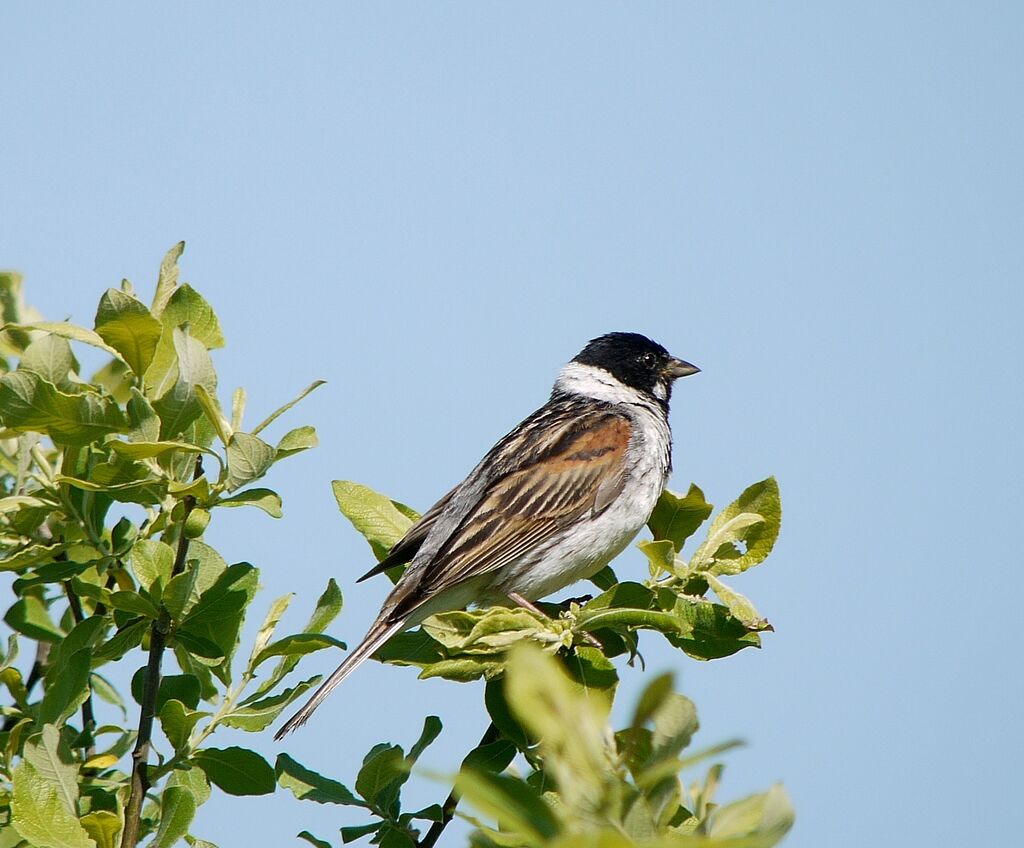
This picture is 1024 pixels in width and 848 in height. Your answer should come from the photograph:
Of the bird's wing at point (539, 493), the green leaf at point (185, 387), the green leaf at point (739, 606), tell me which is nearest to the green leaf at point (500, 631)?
the green leaf at point (739, 606)

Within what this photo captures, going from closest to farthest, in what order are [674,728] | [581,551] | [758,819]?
[674,728]
[758,819]
[581,551]

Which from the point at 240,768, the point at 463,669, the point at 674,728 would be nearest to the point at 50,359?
the point at 240,768

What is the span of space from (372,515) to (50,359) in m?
1.02

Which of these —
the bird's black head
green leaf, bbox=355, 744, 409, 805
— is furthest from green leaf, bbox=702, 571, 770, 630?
the bird's black head

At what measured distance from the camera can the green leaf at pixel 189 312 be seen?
295 centimetres

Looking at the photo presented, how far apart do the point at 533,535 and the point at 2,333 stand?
1.97m

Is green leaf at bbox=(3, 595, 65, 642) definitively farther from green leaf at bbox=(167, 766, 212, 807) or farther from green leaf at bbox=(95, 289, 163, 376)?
green leaf at bbox=(95, 289, 163, 376)

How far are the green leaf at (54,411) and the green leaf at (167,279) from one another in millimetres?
327

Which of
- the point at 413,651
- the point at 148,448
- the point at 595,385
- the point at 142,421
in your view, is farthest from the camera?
the point at 595,385

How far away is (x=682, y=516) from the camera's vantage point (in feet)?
11.2

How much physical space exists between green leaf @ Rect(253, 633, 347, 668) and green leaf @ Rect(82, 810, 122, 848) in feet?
1.59

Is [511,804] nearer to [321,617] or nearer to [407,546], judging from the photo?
[321,617]

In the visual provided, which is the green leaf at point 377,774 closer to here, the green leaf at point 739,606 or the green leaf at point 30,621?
the green leaf at point 739,606

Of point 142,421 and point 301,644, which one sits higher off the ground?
point 142,421
